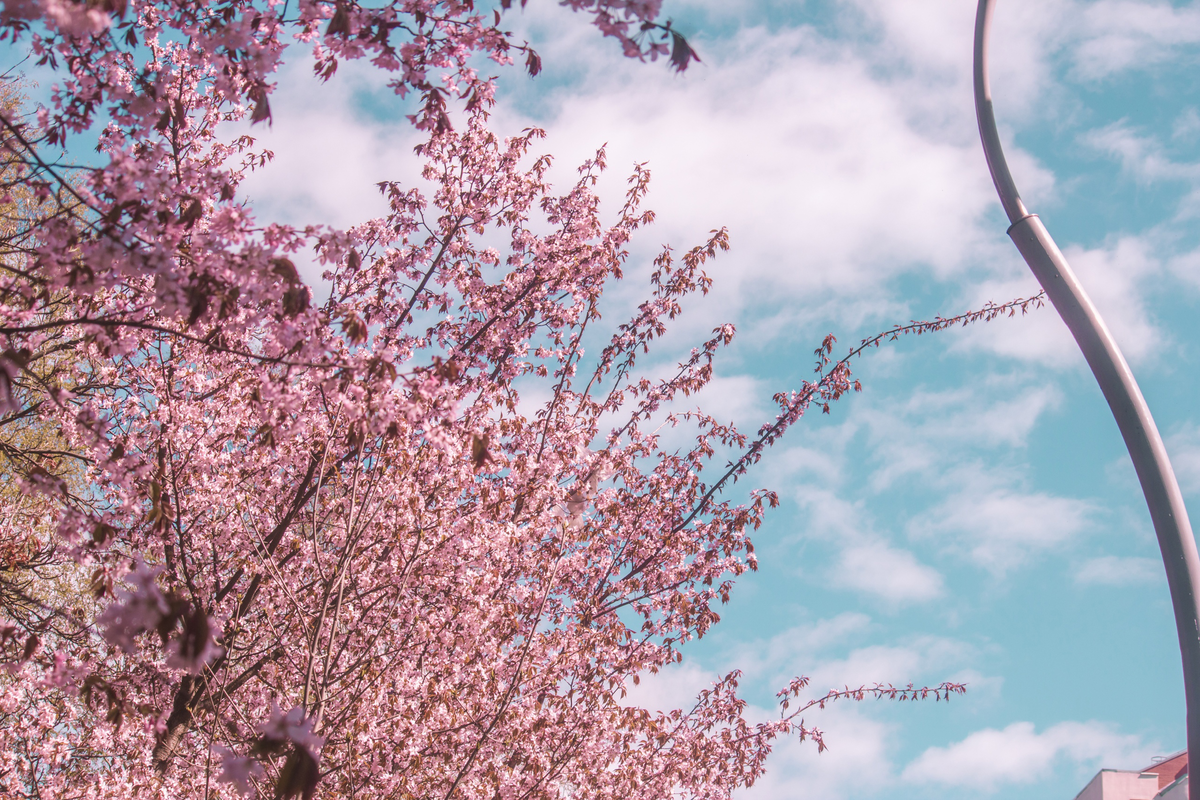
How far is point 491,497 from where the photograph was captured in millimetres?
7801

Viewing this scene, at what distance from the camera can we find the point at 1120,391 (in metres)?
4.35

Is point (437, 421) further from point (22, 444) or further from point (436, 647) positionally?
point (22, 444)

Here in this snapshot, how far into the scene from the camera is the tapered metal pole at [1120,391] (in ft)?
13.0

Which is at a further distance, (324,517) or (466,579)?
(324,517)

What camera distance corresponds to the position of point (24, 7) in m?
2.87

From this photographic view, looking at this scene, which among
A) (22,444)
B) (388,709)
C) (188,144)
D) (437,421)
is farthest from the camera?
(22,444)

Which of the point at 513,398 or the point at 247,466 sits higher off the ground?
the point at 513,398

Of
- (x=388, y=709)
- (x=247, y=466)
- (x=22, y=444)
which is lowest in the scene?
(x=388, y=709)

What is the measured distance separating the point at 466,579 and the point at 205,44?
4.32 meters

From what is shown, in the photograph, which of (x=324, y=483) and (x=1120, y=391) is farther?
(x=324, y=483)

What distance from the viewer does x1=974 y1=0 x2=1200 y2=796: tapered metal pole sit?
13.0 ft

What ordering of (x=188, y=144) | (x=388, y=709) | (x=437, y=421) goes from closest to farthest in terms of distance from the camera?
(x=437, y=421)
(x=388, y=709)
(x=188, y=144)

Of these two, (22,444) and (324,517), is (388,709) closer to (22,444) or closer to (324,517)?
(324,517)

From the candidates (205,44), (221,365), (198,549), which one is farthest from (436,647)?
(205,44)
